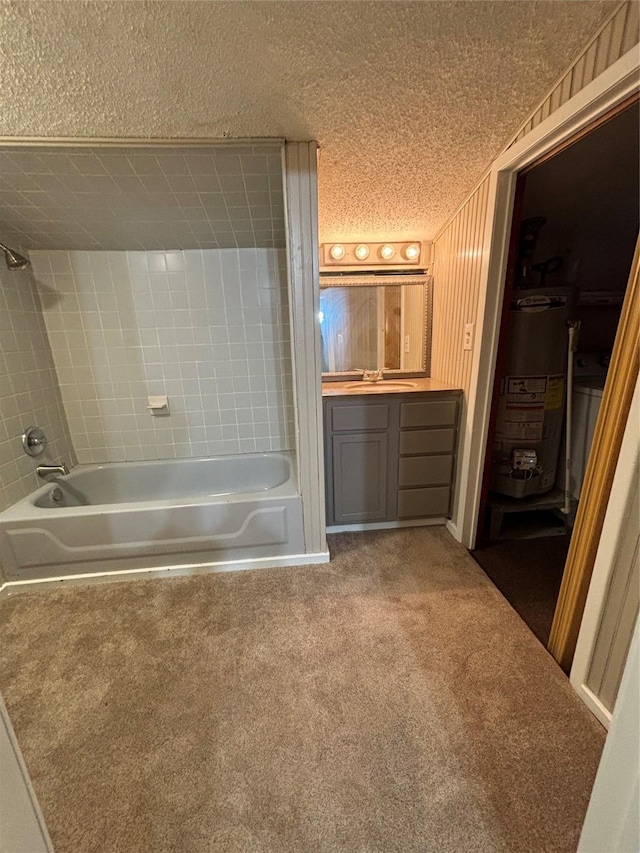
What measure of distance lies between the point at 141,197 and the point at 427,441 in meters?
2.02

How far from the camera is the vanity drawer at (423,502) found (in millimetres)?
2092

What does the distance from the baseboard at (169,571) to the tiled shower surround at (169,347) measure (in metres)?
0.86

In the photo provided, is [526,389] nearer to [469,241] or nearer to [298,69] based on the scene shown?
[469,241]

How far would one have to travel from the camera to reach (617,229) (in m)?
2.09

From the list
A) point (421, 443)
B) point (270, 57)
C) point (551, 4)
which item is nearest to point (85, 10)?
point (270, 57)

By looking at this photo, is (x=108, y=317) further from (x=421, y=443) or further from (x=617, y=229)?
(x=617, y=229)

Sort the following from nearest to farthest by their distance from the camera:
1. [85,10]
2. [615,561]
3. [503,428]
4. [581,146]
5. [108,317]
A: [85,10]
[615,561]
[581,146]
[503,428]
[108,317]

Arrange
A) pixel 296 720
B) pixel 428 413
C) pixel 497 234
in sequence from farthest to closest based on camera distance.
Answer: pixel 428 413 → pixel 497 234 → pixel 296 720

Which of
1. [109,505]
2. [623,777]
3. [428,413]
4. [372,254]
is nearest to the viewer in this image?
[623,777]

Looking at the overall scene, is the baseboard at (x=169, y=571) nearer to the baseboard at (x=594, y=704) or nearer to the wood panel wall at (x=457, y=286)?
the baseboard at (x=594, y=704)

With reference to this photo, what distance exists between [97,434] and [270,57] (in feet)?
7.48

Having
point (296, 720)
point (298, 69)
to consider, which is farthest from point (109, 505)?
point (298, 69)

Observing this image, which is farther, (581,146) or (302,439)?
(302,439)

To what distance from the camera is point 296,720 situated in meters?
1.08
